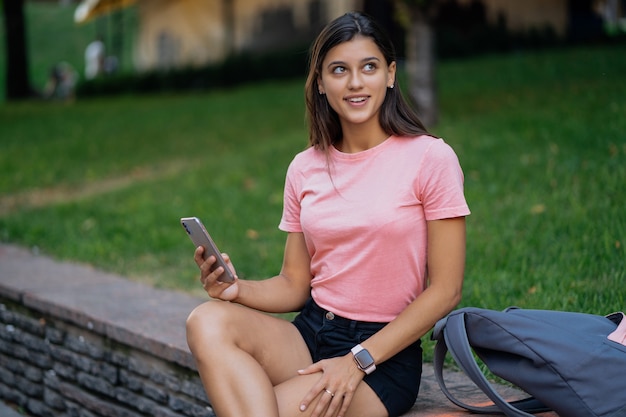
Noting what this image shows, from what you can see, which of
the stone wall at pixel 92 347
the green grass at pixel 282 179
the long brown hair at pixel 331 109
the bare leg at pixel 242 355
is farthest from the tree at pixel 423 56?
the bare leg at pixel 242 355

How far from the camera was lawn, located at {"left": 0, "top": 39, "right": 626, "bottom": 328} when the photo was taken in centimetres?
486

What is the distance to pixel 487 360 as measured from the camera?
2.64m

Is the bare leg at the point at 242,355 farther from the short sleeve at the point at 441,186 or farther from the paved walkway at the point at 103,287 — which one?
the short sleeve at the point at 441,186

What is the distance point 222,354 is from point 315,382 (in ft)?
0.97

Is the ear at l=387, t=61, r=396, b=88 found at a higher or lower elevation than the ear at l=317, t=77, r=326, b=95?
higher

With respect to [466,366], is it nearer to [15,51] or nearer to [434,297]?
[434,297]

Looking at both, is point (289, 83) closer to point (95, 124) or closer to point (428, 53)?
point (95, 124)

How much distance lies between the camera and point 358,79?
2.92 m

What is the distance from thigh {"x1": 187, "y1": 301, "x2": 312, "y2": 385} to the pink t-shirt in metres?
0.17

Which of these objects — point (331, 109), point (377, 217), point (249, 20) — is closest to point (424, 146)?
point (377, 217)

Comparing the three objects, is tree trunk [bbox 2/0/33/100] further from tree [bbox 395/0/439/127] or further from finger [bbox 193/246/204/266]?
finger [bbox 193/246/204/266]

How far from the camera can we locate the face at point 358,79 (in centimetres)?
293

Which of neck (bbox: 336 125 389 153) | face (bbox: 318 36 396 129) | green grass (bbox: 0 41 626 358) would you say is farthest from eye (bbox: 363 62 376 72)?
green grass (bbox: 0 41 626 358)

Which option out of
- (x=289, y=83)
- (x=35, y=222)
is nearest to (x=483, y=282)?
(x=35, y=222)
